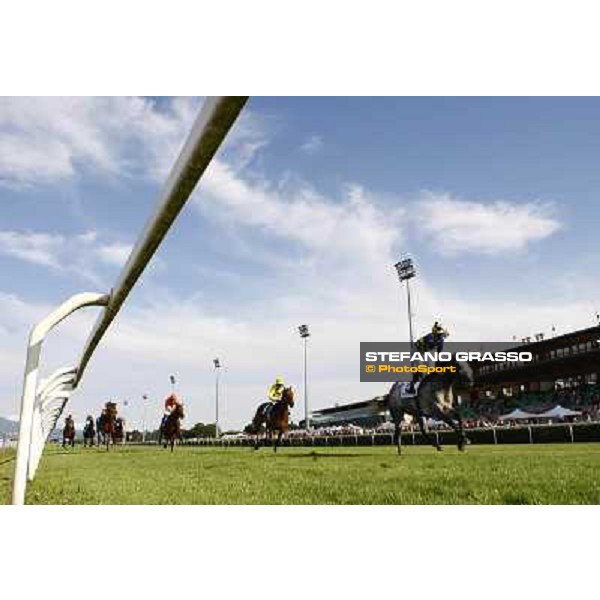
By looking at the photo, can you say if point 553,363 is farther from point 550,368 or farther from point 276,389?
point 276,389

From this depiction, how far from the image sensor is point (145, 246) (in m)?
3.95

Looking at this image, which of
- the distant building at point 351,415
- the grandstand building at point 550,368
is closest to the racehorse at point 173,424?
the grandstand building at point 550,368

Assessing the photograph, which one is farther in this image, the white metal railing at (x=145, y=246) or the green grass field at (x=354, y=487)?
the green grass field at (x=354, y=487)

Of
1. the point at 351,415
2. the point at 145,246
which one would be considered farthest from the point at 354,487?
the point at 351,415

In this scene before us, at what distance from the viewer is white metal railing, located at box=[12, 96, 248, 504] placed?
2.62 meters

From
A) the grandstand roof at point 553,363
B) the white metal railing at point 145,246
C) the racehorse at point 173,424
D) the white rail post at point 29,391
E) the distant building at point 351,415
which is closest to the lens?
the white metal railing at point 145,246

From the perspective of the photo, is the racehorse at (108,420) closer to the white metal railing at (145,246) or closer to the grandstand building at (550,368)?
the white metal railing at (145,246)

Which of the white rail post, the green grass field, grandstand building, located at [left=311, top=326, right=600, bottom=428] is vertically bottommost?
the green grass field

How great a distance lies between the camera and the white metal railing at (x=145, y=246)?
8.59 ft

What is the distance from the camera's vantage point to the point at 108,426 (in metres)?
21.9

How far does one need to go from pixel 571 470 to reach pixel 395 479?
186 cm

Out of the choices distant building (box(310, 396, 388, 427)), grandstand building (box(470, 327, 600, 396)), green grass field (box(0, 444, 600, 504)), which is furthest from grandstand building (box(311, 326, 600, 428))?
green grass field (box(0, 444, 600, 504))

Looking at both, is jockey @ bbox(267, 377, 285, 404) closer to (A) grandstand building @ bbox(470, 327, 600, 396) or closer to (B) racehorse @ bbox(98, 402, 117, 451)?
(B) racehorse @ bbox(98, 402, 117, 451)

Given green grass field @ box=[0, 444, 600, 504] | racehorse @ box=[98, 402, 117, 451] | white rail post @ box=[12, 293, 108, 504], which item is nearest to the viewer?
white rail post @ box=[12, 293, 108, 504]
